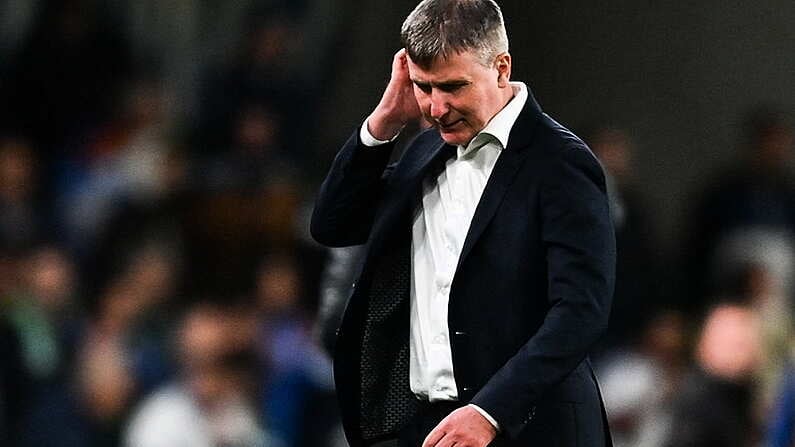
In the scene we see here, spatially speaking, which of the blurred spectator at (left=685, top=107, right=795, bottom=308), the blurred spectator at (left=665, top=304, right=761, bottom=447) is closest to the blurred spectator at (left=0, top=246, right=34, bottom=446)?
the blurred spectator at (left=665, top=304, right=761, bottom=447)

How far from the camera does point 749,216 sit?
17.9 ft

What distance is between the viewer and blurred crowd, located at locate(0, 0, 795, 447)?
15.3 ft

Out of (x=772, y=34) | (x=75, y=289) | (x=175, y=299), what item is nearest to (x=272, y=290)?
(x=175, y=299)

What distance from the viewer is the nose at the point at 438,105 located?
200 cm

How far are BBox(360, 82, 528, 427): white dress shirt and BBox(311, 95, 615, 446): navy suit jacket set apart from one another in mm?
20

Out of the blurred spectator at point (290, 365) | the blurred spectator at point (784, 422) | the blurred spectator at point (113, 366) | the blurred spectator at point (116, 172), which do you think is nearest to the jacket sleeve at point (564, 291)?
the blurred spectator at point (784, 422)

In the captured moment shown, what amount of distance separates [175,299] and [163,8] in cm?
138

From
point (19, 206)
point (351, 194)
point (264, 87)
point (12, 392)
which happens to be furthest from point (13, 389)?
point (351, 194)

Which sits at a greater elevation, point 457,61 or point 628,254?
point 457,61

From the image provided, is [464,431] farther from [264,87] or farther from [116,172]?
[264,87]

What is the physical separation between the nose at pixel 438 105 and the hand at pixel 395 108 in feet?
0.37

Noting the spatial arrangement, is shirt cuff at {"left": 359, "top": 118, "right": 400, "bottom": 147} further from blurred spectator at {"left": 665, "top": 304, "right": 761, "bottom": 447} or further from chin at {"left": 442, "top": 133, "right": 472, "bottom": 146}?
blurred spectator at {"left": 665, "top": 304, "right": 761, "bottom": 447}

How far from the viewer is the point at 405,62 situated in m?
2.10

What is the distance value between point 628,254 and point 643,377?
1.41 ft
